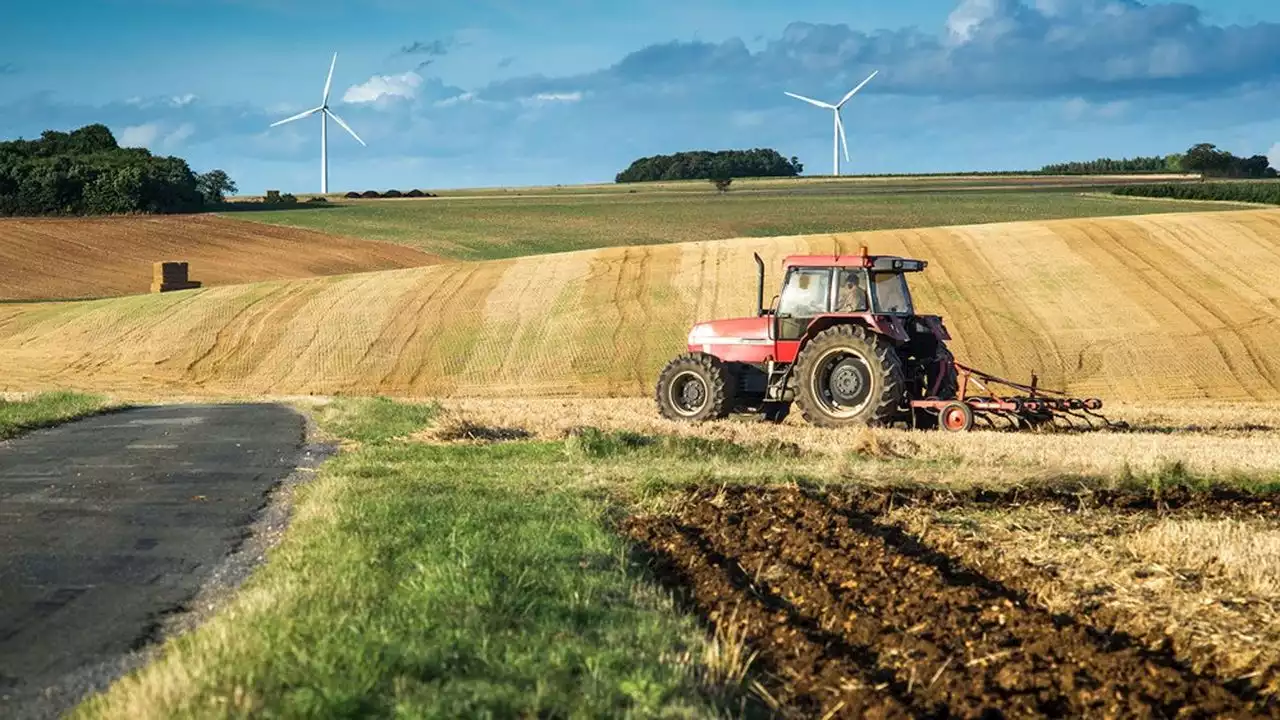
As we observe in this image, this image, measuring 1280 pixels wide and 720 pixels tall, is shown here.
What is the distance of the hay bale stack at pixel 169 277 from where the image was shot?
48.1 metres

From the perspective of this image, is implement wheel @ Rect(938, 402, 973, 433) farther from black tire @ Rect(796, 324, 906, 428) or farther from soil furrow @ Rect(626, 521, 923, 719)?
soil furrow @ Rect(626, 521, 923, 719)

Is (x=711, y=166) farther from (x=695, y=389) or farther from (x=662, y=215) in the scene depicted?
(x=695, y=389)

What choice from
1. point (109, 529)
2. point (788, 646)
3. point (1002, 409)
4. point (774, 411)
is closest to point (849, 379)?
point (1002, 409)

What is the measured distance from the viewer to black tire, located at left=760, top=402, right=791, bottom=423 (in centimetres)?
2161

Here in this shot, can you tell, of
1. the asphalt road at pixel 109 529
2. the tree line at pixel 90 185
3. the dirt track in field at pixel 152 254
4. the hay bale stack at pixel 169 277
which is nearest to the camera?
the asphalt road at pixel 109 529

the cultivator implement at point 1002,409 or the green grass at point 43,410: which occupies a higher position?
the cultivator implement at point 1002,409

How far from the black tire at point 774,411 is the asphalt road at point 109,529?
6360 millimetres

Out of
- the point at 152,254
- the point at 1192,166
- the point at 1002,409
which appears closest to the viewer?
the point at 1002,409

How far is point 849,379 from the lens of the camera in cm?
1961

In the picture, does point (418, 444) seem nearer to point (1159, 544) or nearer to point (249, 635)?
point (1159, 544)

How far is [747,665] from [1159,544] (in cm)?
482

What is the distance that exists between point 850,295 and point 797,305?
0.75 m

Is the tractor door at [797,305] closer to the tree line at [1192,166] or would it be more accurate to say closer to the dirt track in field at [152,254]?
the dirt track in field at [152,254]

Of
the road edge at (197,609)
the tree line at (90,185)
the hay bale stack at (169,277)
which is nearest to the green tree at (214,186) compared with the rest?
the tree line at (90,185)
